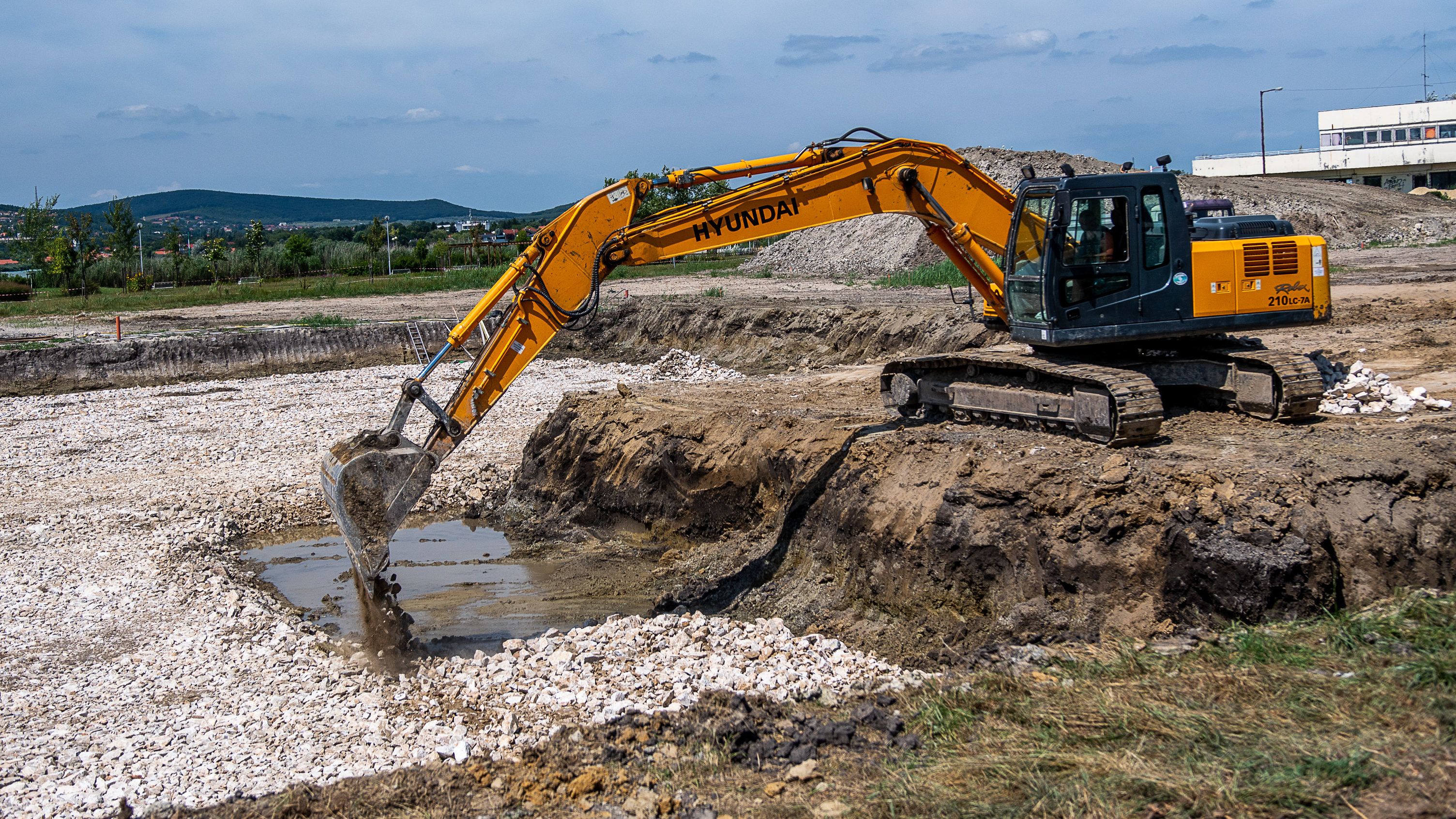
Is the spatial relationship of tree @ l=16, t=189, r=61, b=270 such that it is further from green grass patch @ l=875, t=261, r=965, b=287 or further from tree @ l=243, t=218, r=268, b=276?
green grass patch @ l=875, t=261, r=965, b=287

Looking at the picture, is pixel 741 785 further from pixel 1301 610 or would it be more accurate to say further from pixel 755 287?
pixel 755 287

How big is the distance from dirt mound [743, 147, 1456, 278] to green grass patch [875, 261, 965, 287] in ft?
14.4

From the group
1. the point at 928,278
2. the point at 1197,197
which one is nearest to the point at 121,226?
the point at 928,278

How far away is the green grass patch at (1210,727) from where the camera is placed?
4.78m

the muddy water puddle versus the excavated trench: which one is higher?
the excavated trench

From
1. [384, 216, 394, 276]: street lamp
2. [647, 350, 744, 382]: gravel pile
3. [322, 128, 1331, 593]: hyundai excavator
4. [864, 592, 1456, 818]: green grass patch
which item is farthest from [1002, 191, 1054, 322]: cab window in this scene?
[384, 216, 394, 276]: street lamp

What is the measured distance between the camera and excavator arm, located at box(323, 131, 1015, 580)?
28.2 ft

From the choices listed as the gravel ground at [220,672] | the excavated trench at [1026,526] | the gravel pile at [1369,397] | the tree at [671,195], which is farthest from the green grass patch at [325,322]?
the gravel pile at [1369,397]

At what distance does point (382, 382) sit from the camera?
76.5 feet

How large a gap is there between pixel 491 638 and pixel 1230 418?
7.11 meters

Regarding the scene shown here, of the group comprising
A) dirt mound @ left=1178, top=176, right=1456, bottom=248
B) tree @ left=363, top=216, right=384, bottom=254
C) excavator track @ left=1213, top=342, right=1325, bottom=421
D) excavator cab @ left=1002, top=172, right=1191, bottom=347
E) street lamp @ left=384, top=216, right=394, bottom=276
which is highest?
tree @ left=363, top=216, right=384, bottom=254

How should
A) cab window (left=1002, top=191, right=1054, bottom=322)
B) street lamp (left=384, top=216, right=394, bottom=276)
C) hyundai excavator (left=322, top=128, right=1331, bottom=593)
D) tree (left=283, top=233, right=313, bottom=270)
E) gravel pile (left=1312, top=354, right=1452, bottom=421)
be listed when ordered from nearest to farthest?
hyundai excavator (left=322, top=128, right=1331, bottom=593), cab window (left=1002, top=191, right=1054, bottom=322), gravel pile (left=1312, top=354, right=1452, bottom=421), tree (left=283, top=233, right=313, bottom=270), street lamp (left=384, top=216, right=394, bottom=276)

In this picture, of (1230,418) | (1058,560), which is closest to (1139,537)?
(1058,560)

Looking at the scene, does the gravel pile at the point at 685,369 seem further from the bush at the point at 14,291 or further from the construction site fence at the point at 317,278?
the bush at the point at 14,291
